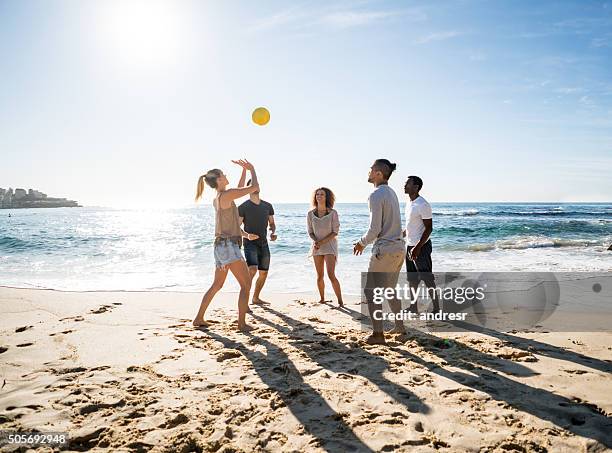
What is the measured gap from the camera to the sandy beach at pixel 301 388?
8.07 feet

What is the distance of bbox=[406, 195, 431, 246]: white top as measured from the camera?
213 inches

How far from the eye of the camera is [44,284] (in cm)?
916

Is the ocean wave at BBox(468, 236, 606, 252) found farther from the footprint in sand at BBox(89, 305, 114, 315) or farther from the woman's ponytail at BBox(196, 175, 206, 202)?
the footprint in sand at BBox(89, 305, 114, 315)

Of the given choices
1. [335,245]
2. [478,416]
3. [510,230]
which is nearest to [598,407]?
[478,416]

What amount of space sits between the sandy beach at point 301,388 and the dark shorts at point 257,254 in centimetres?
157

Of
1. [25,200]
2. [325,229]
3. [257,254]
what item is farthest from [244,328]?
[25,200]

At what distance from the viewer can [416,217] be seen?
216 inches

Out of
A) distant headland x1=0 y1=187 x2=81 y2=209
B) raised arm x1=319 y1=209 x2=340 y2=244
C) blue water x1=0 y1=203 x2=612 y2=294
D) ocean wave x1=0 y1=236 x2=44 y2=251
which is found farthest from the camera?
distant headland x1=0 y1=187 x2=81 y2=209

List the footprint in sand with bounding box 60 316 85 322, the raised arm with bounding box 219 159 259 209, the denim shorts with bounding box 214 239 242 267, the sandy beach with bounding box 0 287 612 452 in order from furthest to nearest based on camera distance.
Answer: the footprint in sand with bounding box 60 316 85 322 < the denim shorts with bounding box 214 239 242 267 < the raised arm with bounding box 219 159 259 209 < the sandy beach with bounding box 0 287 612 452

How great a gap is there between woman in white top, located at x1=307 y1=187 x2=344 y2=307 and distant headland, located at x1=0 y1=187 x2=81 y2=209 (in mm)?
111111

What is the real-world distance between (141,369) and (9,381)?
111 cm

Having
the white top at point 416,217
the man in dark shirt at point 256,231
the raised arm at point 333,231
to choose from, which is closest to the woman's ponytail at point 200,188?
the man in dark shirt at point 256,231

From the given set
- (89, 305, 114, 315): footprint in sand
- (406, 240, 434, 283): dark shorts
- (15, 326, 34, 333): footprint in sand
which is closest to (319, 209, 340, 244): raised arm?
(406, 240, 434, 283): dark shorts

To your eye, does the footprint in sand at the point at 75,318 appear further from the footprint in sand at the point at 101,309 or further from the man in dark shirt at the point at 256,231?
the man in dark shirt at the point at 256,231
